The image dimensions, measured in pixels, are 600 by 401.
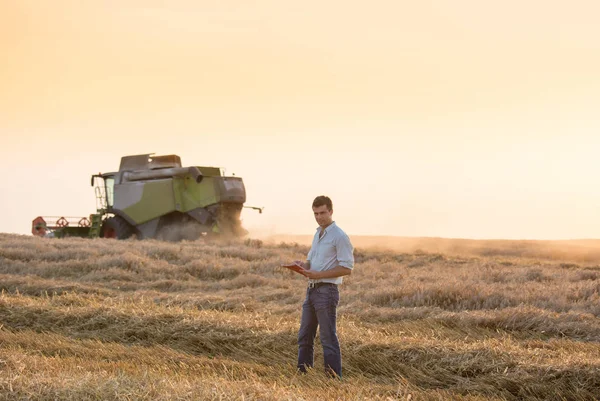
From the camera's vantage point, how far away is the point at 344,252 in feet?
24.3

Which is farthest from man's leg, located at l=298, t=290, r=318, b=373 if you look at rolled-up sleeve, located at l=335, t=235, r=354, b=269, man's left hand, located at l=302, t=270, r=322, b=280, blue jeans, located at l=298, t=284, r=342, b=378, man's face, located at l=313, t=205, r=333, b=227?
man's face, located at l=313, t=205, r=333, b=227

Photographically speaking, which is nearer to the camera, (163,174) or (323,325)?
(323,325)

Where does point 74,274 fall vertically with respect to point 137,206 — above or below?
below

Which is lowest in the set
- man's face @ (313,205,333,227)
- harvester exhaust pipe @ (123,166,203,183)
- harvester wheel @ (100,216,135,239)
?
man's face @ (313,205,333,227)

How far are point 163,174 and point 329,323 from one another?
25625mm

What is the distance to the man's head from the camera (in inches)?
293

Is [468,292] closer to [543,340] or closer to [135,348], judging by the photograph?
[543,340]

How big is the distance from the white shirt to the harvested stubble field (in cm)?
106

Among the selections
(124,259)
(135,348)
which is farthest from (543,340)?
(124,259)

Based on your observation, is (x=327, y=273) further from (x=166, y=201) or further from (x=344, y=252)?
(x=166, y=201)

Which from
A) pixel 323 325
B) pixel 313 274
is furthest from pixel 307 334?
pixel 313 274

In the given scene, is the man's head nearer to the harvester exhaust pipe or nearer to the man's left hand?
the man's left hand

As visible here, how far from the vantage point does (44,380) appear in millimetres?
6207

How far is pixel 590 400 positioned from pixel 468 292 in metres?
6.55
